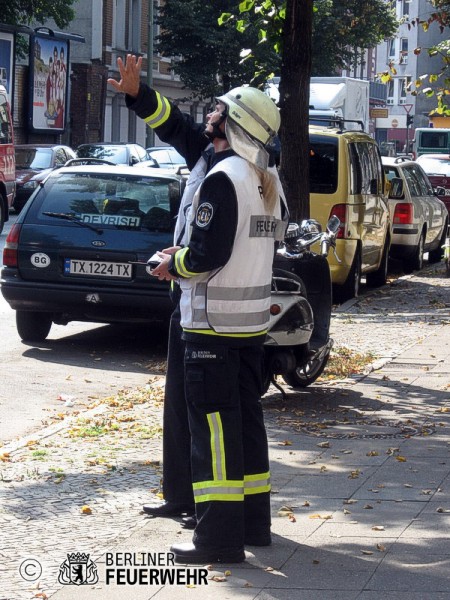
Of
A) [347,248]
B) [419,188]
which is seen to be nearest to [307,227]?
[347,248]

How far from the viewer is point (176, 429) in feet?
18.8

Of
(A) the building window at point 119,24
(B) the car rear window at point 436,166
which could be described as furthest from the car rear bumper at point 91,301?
(A) the building window at point 119,24

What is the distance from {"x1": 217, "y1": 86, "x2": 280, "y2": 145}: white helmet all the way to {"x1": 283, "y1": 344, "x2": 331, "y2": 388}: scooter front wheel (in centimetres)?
381

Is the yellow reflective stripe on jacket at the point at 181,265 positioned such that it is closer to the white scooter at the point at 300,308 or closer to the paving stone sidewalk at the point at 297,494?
the paving stone sidewalk at the point at 297,494

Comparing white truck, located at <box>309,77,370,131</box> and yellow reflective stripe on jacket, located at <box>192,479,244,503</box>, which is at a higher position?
white truck, located at <box>309,77,370,131</box>

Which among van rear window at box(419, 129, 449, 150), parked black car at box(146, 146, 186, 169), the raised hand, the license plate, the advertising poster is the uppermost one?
the advertising poster

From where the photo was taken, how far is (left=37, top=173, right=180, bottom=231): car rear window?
11102mm

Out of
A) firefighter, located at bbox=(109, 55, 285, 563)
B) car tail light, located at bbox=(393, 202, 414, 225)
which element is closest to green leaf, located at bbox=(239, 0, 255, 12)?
firefighter, located at bbox=(109, 55, 285, 563)

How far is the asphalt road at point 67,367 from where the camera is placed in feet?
28.8

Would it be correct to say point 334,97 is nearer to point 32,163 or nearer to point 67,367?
point 32,163

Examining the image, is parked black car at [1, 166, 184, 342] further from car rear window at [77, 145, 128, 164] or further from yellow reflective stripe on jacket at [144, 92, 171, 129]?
car rear window at [77, 145, 128, 164]

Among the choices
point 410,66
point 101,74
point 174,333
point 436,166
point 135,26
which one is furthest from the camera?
point 410,66

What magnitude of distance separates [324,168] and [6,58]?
24.8 metres

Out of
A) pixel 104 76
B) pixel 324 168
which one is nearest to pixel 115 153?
pixel 104 76
